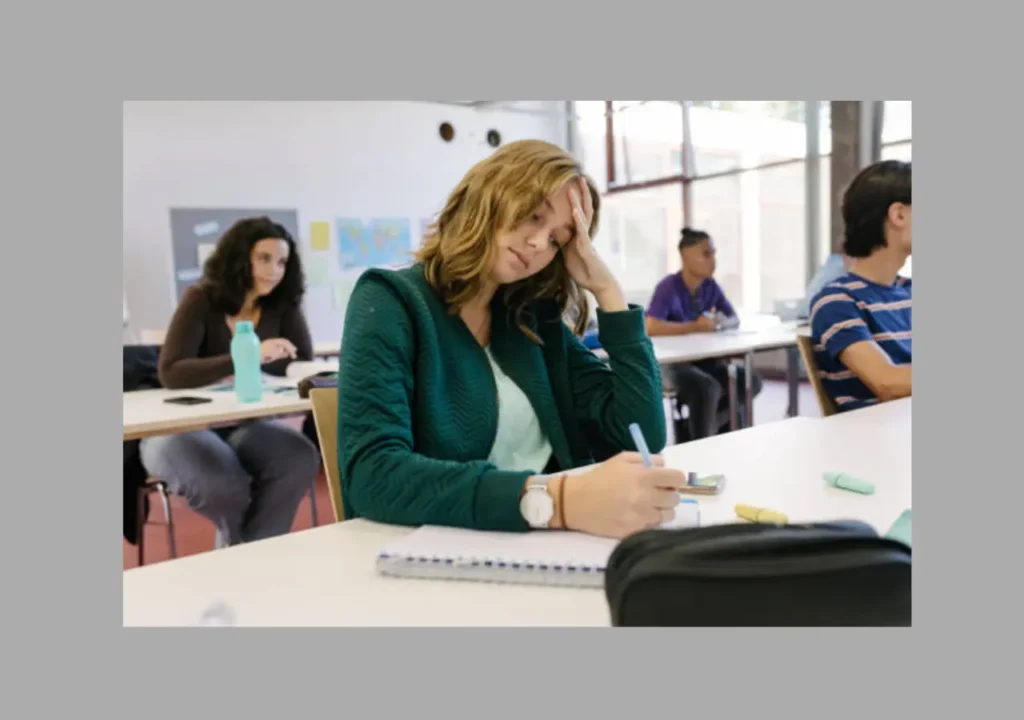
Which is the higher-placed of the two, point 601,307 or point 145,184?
point 145,184

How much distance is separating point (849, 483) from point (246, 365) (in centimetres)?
161

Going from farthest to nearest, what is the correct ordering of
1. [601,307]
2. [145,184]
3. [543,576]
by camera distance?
[145,184], [601,307], [543,576]

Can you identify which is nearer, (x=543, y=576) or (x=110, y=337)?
(x=110, y=337)

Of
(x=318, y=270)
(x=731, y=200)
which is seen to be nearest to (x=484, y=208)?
(x=318, y=270)

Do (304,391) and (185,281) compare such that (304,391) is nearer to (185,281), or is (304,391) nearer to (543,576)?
(543,576)

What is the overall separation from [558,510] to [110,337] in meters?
0.47

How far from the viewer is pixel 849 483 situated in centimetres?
97

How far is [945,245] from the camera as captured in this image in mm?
604

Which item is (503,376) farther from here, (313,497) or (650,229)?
(650,229)

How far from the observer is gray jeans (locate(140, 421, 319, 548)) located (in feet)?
6.69

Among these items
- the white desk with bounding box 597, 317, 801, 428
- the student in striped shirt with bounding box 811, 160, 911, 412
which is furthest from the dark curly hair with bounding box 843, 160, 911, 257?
the white desk with bounding box 597, 317, 801, 428

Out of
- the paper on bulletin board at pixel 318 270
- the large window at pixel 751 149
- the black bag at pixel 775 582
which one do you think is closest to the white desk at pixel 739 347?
the large window at pixel 751 149

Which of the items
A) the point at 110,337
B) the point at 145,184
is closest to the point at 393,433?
the point at 110,337

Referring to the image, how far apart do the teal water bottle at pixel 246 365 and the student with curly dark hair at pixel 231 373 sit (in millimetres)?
188
